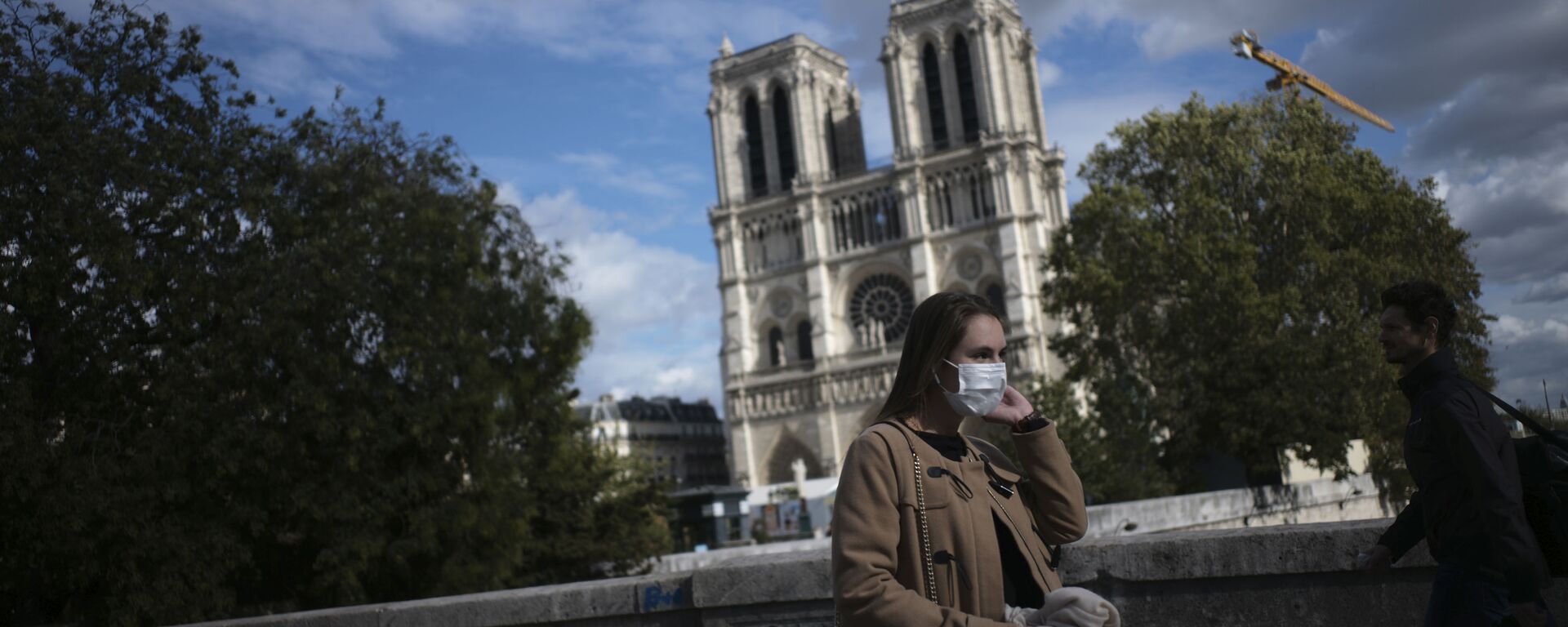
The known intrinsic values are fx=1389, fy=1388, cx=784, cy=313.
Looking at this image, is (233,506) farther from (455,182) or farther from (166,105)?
A: (455,182)

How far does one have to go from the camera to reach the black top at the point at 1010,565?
2.61m

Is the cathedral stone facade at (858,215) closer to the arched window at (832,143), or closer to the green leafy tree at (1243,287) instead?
the arched window at (832,143)

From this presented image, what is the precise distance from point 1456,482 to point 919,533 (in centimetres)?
178

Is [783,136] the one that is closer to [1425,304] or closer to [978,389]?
[1425,304]

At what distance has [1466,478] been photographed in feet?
11.4

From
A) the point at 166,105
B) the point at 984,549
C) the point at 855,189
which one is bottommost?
the point at 984,549

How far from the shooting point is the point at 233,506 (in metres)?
13.5

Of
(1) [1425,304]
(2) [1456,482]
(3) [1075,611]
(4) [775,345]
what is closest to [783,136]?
(4) [775,345]

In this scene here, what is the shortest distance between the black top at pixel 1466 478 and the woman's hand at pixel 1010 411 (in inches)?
55.9

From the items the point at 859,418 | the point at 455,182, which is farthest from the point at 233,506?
the point at 859,418

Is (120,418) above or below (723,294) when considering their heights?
below

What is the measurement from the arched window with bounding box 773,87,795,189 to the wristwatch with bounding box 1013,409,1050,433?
190 ft

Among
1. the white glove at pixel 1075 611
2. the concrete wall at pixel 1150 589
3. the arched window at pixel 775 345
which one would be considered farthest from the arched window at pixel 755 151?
the white glove at pixel 1075 611

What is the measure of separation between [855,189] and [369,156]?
140 ft
